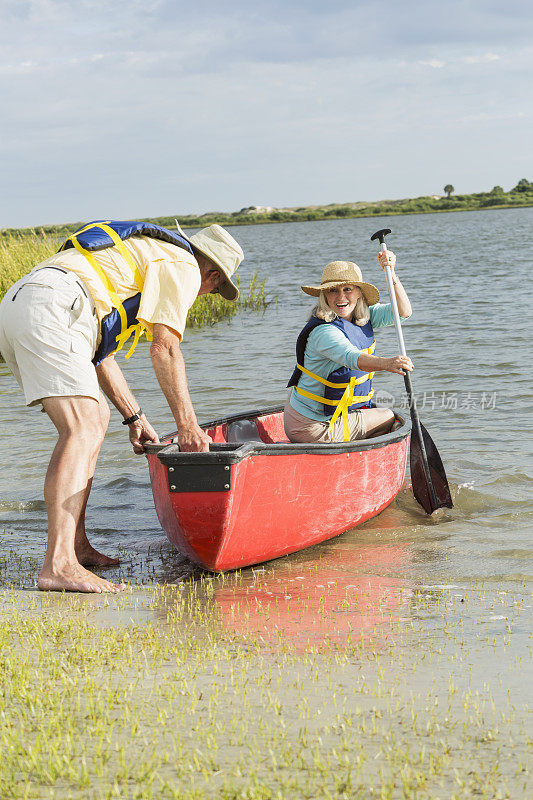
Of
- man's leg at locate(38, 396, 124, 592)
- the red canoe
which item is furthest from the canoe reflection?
man's leg at locate(38, 396, 124, 592)

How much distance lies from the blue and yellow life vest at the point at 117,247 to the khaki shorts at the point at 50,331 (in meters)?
0.12

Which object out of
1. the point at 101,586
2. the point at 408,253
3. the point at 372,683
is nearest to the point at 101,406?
the point at 101,586

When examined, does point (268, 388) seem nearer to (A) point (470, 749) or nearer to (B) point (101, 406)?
(B) point (101, 406)

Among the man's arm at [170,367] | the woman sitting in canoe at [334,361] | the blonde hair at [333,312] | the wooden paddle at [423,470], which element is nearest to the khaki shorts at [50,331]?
the man's arm at [170,367]

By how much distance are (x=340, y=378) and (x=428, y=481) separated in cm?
122

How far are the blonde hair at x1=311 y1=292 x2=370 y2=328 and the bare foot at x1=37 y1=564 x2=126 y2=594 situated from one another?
Answer: 7.69 feet

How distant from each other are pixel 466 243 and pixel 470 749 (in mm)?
38659

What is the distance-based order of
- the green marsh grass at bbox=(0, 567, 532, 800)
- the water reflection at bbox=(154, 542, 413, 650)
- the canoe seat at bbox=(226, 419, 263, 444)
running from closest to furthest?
the green marsh grass at bbox=(0, 567, 532, 800) < the water reflection at bbox=(154, 542, 413, 650) < the canoe seat at bbox=(226, 419, 263, 444)

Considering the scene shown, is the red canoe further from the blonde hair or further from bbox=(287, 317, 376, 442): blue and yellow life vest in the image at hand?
the blonde hair

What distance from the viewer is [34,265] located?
1480cm

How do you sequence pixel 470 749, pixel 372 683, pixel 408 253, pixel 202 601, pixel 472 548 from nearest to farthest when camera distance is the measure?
pixel 470 749
pixel 372 683
pixel 202 601
pixel 472 548
pixel 408 253

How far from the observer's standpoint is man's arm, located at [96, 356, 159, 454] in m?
5.16

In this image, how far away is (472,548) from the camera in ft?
18.5

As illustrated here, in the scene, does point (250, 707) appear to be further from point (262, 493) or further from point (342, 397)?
point (342, 397)
